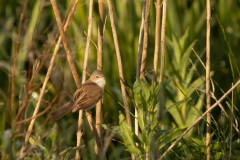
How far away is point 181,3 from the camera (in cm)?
581

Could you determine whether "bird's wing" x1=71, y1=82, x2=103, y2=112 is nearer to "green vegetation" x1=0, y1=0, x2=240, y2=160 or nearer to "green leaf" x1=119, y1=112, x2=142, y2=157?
"green vegetation" x1=0, y1=0, x2=240, y2=160

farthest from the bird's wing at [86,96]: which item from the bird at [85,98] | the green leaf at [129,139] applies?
the green leaf at [129,139]

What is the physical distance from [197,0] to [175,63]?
1508 mm

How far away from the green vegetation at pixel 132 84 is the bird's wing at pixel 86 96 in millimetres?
98

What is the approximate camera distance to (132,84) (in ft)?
16.6

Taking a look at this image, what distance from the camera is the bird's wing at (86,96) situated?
11.6ft

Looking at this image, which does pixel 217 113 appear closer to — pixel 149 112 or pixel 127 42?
pixel 127 42

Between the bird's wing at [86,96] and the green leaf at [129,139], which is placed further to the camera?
the bird's wing at [86,96]

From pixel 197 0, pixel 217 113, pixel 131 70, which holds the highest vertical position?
pixel 197 0

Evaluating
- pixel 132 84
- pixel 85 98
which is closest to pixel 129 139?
pixel 85 98

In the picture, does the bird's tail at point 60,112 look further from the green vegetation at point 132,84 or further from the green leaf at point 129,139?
the green leaf at point 129,139

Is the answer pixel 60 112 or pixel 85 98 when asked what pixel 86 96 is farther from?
pixel 60 112

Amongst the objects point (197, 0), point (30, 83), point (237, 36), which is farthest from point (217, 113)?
point (30, 83)

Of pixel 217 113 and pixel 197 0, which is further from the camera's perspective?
pixel 197 0
